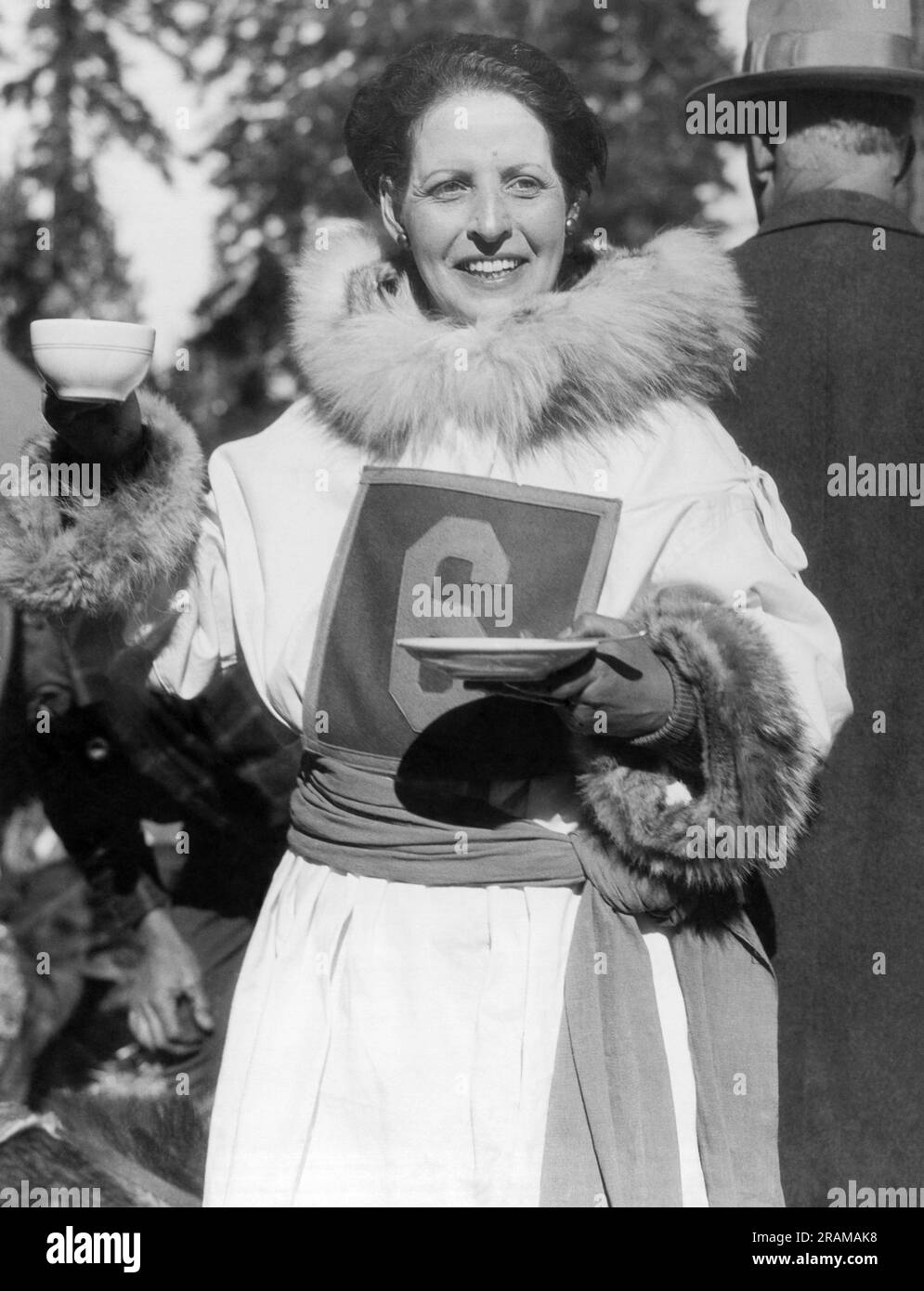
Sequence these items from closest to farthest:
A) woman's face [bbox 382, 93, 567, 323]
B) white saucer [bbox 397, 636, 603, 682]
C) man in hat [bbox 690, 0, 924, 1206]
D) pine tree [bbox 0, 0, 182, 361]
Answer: white saucer [bbox 397, 636, 603, 682] < woman's face [bbox 382, 93, 567, 323] < man in hat [bbox 690, 0, 924, 1206] < pine tree [bbox 0, 0, 182, 361]

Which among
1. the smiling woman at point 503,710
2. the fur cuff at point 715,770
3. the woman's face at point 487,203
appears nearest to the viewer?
the fur cuff at point 715,770

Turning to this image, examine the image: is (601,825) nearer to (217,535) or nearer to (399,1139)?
(399,1139)

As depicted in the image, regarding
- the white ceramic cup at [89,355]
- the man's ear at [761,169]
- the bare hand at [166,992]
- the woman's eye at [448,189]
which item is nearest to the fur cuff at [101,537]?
the white ceramic cup at [89,355]

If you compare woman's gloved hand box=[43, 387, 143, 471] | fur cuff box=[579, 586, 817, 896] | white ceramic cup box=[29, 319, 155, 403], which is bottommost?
fur cuff box=[579, 586, 817, 896]

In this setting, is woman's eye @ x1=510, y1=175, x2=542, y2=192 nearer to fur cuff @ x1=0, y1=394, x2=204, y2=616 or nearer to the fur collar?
the fur collar

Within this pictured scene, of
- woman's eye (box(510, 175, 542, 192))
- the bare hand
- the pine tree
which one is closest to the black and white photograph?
woman's eye (box(510, 175, 542, 192))

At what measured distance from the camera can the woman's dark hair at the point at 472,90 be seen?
247 centimetres

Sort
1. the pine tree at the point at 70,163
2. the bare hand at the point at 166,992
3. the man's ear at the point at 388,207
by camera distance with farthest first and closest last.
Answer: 1. the pine tree at the point at 70,163
2. the bare hand at the point at 166,992
3. the man's ear at the point at 388,207

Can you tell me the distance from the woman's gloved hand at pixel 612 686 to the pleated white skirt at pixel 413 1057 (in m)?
0.31

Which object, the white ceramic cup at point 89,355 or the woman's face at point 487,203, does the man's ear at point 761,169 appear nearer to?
the woman's face at point 487,203

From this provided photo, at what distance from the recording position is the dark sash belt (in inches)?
90.0

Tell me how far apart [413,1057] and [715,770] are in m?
0.52

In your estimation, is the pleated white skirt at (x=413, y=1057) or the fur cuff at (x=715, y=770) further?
the pleated white skirt at (x=413, y=1057)

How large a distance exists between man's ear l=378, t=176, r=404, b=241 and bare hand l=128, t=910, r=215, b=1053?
1567mm
